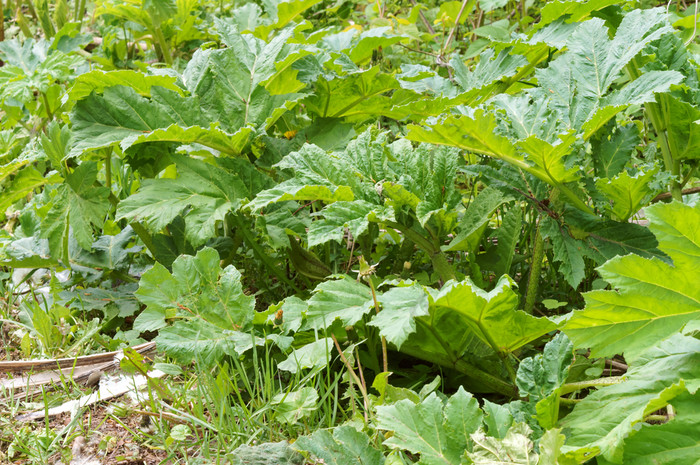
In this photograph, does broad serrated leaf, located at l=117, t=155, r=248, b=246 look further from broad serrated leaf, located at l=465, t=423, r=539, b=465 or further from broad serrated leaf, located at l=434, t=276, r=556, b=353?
broad serrated leaf, located at l=465, t=423, r=539, b=465

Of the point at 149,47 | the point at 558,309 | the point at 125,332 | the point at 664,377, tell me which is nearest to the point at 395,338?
the point at 664,377

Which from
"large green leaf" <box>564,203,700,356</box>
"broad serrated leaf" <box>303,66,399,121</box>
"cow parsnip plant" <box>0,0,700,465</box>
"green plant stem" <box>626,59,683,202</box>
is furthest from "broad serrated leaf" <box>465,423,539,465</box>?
"broad serrated leaf" <box>303,66,399,121</box>

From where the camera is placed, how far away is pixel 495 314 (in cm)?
150

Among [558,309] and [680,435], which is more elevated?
[680,435]

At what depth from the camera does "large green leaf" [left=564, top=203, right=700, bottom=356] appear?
125 cm

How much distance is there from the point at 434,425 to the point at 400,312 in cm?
25

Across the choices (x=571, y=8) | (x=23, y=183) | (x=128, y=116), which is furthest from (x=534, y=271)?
(x=23, y=183)

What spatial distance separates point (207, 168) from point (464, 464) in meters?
1.23

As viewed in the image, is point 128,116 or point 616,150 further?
point 128,116

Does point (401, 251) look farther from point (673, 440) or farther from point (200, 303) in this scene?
point (673, 440)

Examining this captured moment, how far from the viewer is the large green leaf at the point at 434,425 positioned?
52.7 inches

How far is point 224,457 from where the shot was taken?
1572 mm

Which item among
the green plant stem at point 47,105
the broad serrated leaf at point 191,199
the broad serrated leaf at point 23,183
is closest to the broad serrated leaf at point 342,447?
the broad serrated leaf at point 191,199

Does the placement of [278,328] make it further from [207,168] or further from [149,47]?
[149,47]
